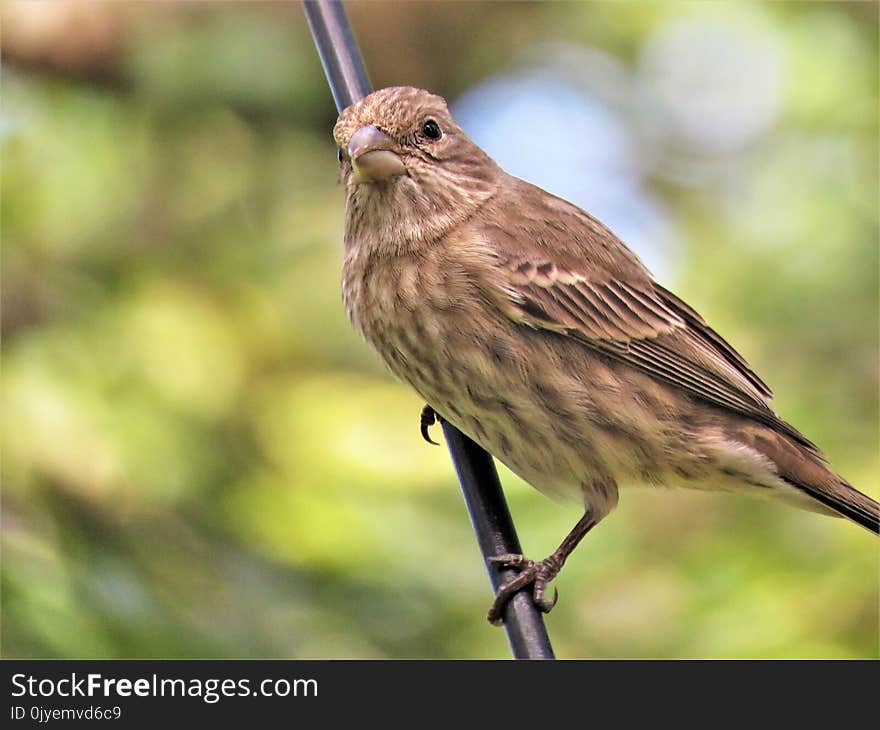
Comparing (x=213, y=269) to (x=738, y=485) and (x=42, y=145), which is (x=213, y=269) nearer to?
(x=42, y=145)

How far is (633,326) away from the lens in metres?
3.21

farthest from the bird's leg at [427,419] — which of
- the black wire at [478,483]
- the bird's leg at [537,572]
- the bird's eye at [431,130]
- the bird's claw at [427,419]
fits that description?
the bird's eye at [431,130]

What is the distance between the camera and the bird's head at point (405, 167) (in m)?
2.88

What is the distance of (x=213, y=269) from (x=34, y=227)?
2.40 feet

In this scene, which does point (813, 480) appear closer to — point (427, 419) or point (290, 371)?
point (427, 419)

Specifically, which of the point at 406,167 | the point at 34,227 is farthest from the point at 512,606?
the point at 34,227

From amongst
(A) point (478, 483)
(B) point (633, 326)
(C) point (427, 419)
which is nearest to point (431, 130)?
(B) point (633, 326)

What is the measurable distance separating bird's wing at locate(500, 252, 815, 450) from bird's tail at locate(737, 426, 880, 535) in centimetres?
5

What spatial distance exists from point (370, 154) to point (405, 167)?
5.8 inches

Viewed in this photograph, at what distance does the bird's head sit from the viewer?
2.88 m

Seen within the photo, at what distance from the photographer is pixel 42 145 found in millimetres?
4074

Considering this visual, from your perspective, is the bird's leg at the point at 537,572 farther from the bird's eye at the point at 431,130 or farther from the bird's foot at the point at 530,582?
the bird's eye at the point at 431,130

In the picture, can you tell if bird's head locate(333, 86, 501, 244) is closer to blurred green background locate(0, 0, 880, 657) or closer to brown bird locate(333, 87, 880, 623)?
brown bird locate(333, 87, 880, 623)

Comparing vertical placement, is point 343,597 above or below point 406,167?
below
